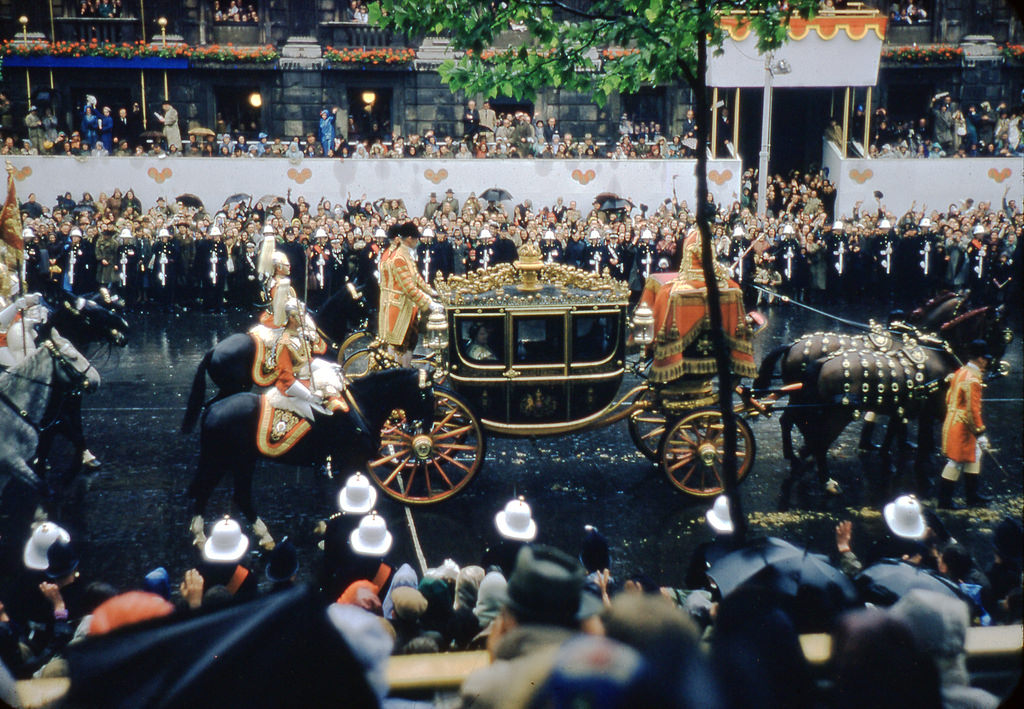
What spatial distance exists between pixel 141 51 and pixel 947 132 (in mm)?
20913

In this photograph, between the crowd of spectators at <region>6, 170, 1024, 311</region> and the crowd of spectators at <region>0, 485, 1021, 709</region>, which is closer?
the crowd of spectators at <region>0, 485, 1021, 709</region>

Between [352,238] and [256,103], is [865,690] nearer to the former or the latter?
[352,238]

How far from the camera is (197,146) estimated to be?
22.8 meters

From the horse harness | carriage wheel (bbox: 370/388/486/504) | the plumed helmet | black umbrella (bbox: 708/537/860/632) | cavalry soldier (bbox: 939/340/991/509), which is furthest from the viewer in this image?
the plumed helmet

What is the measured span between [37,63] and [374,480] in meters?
21.3

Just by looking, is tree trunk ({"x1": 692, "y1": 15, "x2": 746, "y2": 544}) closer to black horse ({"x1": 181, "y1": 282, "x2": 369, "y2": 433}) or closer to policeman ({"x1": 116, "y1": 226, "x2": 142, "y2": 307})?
black horse ({"x1": 181, "y1": 282, "x2": 369, "y2": 433})

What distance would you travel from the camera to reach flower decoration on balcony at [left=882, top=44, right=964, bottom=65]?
25.2m

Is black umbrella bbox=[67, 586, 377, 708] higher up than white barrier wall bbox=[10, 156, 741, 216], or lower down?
lower down

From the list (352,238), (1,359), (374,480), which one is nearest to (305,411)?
(374,480)

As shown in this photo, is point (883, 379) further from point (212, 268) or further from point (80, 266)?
point (80, 266)

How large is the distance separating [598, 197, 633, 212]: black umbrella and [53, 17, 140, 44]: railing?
14.0m

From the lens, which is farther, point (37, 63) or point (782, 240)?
point (37, 63)

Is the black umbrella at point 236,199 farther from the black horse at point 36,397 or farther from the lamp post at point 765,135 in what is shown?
the black horse at point 36,397

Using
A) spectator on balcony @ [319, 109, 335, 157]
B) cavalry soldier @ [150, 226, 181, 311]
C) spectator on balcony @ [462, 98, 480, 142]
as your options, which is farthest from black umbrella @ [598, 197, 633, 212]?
cavalry soldier @ [150, 226, 181, 311]
